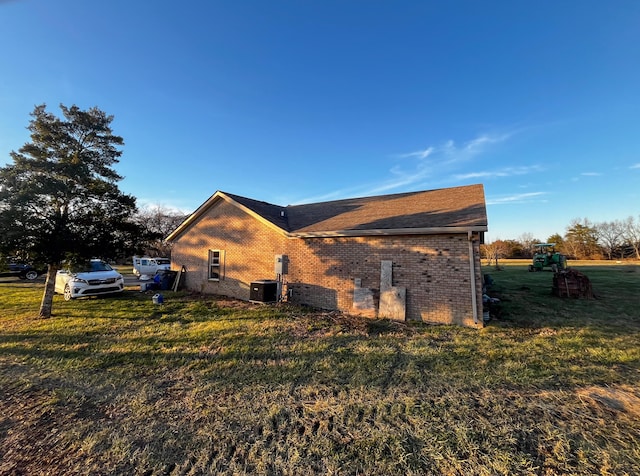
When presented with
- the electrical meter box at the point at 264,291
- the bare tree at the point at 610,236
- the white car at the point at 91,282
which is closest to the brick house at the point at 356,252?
the electrical meter box at the point at 264,291

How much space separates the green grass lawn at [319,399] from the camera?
275cm

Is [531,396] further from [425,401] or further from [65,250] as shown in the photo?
[65,250]

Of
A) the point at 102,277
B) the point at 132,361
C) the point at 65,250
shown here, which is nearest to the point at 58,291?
the point at 102,277

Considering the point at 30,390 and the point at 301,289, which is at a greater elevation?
the point at 301,289

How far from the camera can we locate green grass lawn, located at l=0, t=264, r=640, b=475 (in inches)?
108

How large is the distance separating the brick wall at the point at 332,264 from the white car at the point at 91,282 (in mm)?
3022

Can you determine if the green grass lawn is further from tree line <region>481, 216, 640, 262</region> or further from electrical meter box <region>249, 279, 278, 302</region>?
tree line <region>481, 216, 640, 262</region>

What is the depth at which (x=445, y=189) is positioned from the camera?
37.7 ft

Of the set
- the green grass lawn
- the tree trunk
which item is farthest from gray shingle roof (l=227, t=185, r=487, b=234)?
the tree trunk

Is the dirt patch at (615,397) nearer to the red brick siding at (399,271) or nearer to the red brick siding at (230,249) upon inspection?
the red brick siding at (399,271)

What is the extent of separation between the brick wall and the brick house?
0.03 meters

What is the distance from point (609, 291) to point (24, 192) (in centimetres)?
2327

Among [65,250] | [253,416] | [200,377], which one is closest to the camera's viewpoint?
[253,416]

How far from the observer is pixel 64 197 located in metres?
8.73
